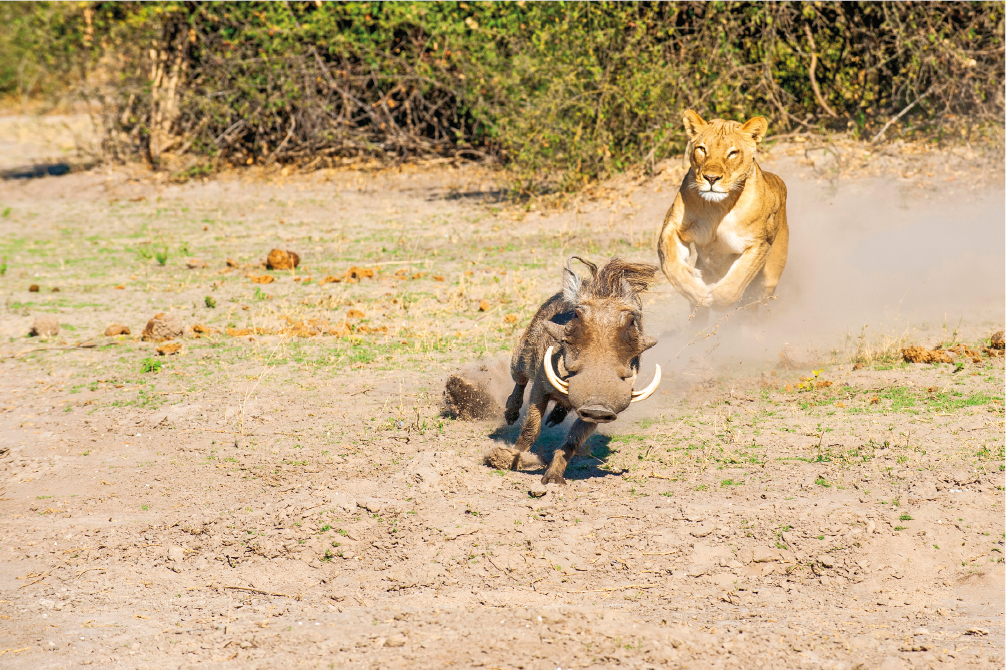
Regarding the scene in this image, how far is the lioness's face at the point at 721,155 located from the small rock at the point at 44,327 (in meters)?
5.87

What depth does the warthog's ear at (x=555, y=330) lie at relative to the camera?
5668 millimetres

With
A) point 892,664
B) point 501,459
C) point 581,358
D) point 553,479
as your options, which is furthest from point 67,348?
point 892,664

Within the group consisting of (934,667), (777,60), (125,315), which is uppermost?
(777,60)

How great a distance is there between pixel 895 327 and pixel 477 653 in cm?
636

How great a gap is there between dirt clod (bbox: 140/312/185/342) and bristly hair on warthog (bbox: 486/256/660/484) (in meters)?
3.86

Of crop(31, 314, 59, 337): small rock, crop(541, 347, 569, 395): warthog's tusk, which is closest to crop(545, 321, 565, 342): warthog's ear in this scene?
crop(541, 347, 569, 395): warthog's tusk

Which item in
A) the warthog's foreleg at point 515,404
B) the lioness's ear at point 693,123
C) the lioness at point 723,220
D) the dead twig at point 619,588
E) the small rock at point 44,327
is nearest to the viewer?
the dead twig at point 619,588

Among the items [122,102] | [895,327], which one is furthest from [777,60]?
[122,102]

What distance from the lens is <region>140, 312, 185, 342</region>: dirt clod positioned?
9148 mm

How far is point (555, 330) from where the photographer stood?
573 centimetres

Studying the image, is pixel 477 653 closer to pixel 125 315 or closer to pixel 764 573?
pixel 764 573

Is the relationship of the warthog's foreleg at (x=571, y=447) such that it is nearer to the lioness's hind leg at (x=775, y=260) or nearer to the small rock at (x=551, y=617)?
the small rock at (x=551, y=617)

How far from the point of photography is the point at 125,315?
33.4ft

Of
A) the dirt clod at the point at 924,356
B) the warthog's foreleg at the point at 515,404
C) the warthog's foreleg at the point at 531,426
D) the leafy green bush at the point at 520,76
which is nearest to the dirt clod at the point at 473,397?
the warthog's foreleg at the point at 515,404
